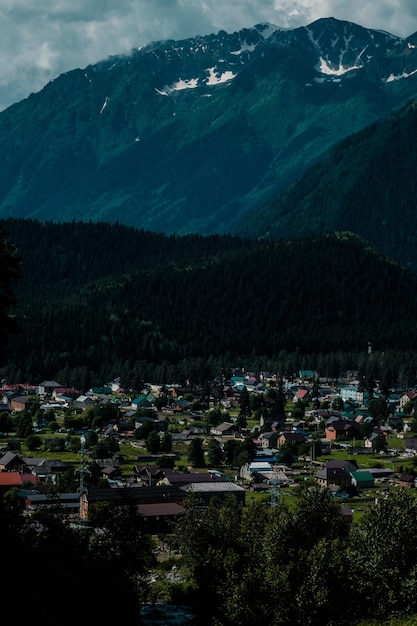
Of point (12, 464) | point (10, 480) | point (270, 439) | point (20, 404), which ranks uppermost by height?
point (20, 404)

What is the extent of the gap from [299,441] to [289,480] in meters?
30.1

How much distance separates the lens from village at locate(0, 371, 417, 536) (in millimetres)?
106812

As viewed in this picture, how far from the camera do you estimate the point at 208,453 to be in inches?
5531

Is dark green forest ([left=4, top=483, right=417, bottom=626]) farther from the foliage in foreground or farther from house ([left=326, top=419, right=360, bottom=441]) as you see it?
house ([left=326, top=419, right=360, bottom=441])

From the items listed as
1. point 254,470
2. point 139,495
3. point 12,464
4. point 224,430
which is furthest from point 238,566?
point 224,430

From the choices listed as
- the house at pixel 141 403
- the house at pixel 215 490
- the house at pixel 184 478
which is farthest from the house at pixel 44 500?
the house at pixel 141 403

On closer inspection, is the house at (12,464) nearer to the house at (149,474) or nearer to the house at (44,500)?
the house at (149,474)

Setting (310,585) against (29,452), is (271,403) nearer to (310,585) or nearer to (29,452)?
(29,452)

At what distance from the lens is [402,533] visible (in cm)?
6078

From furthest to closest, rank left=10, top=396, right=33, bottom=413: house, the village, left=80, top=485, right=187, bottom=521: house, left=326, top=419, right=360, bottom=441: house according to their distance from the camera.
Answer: left=10, top=396, right=33, bottom=413: house
left=326, top=419, right=360, bottom=441: house
the village
left=80, top=485, right=187, bottom=521: house

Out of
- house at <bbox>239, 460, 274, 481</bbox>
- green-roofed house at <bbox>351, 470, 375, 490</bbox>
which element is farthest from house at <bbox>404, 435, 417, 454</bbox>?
house at <bbox>239, 460, 274, 481</bbox>

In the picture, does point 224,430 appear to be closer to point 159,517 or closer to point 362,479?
point 362,479

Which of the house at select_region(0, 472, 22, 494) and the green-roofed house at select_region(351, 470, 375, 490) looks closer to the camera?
the house at select_region(0, 472, 22, 494)

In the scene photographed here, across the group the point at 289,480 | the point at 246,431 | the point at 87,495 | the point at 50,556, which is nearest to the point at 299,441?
the point at 246,431
